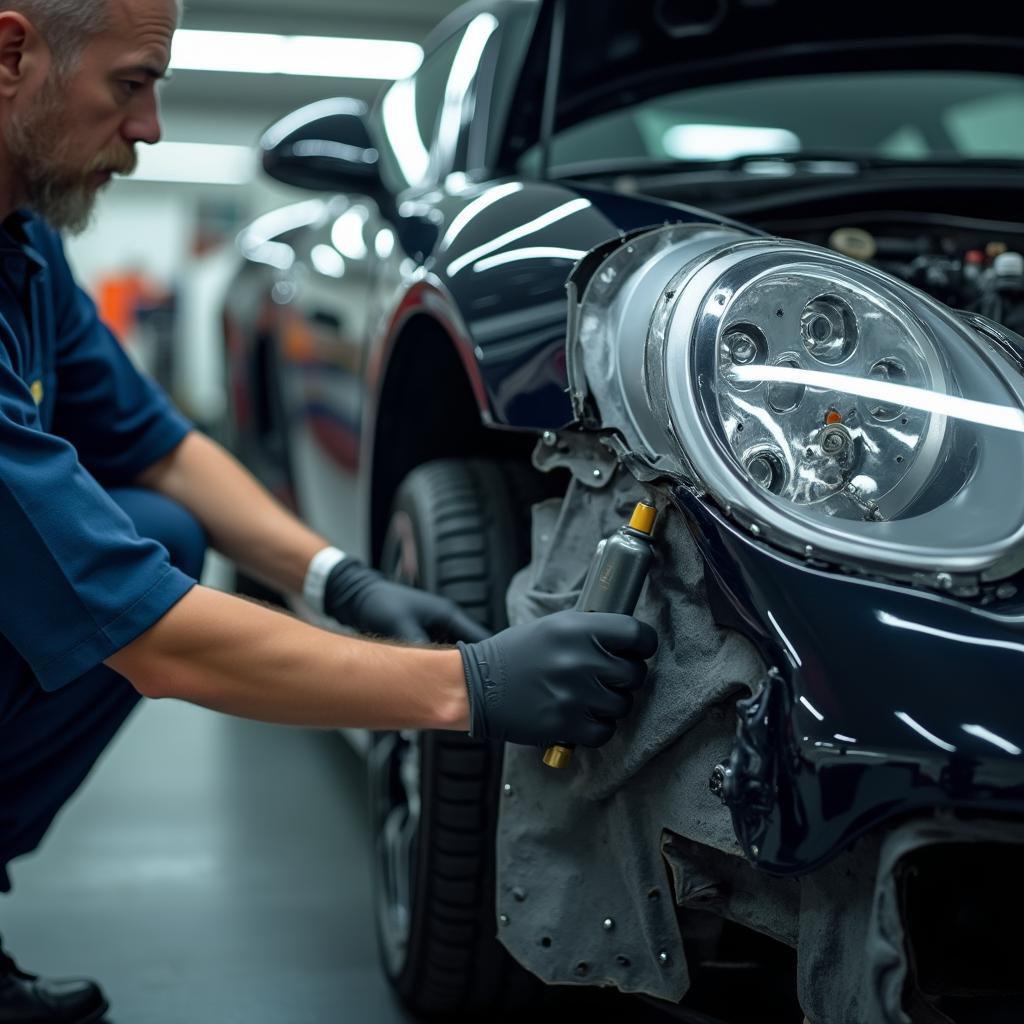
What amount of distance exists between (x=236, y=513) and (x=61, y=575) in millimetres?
657

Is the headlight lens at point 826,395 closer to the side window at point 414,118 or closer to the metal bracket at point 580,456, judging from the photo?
the metal bracket at point 580,456

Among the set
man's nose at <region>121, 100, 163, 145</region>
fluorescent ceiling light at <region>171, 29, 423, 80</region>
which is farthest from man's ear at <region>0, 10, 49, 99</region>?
fluorescent ceiling light at <region>171, 29, 423, 80</region>

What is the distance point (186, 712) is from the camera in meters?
2.96

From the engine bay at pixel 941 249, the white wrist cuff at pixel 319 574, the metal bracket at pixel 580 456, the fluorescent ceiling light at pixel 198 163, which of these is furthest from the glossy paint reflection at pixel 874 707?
the fluorescent ceiling light at pixel 198 163

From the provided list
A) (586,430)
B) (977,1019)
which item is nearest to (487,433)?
(586,430)

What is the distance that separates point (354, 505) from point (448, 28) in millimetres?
789

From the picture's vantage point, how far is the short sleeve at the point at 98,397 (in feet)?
5.77

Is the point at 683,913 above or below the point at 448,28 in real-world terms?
below

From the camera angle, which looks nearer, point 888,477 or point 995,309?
point 888,477

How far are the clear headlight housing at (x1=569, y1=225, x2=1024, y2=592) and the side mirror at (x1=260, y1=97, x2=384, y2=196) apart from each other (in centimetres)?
103

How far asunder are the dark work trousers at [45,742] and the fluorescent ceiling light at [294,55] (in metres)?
11.3

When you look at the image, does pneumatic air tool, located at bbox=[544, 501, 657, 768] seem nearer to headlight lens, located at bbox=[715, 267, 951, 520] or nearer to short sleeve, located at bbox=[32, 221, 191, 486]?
headlight lens, located at bbox=[715, 267, 951, 520]

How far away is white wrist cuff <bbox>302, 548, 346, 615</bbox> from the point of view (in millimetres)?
1696

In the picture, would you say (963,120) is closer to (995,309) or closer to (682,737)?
(995,309)
